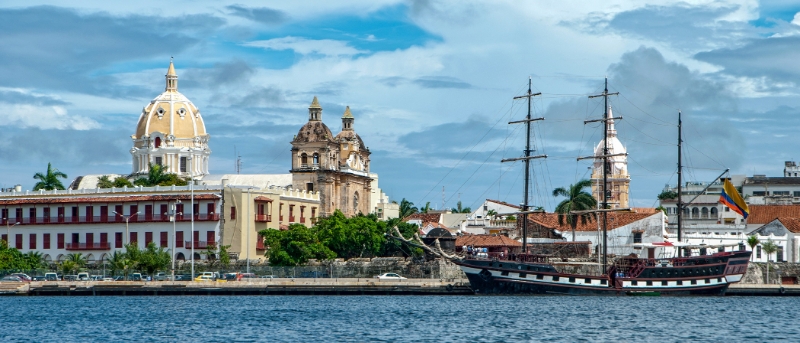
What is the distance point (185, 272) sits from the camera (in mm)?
92438

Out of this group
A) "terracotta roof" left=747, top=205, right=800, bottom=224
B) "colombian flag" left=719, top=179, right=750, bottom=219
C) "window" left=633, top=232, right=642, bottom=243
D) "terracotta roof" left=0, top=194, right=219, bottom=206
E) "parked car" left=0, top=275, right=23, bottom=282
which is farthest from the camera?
"terracotta roof" left=747, top=205, right=800, bottom=224

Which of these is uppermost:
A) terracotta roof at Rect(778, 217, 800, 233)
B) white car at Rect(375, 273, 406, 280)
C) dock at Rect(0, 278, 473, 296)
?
terracotta roof at Rect(778, 217, 800, 233)

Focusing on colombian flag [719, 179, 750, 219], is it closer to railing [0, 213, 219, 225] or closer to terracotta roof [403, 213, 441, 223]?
railing [0, 213, 219, 225]

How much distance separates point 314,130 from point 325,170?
588 cm

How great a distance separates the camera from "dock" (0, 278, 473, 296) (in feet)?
256

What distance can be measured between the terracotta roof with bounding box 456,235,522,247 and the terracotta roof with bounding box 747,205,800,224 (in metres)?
25.1

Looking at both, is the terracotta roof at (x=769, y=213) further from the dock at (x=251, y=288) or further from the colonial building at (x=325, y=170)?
the colonial building at (x=325, y=170)

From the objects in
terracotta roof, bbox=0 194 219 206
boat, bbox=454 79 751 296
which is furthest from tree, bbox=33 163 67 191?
boat, bbox=454 79 751 296

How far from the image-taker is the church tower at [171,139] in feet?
454

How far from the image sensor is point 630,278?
7500 cm

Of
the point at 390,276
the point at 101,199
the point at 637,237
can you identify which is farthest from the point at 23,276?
the point at 637,237

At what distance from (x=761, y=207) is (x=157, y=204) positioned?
53909 millimetres

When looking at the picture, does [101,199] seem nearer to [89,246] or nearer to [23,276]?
[89,246]

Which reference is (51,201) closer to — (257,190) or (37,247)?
(37,247)
